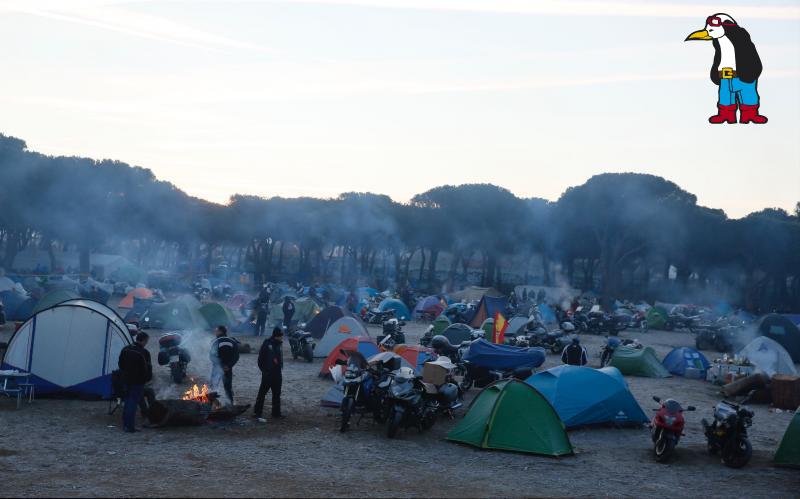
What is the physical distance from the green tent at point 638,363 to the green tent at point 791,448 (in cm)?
909

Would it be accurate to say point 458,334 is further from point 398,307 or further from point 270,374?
point 398,307

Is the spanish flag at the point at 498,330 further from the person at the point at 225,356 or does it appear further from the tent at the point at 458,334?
the person at the point at 225,356

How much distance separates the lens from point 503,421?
35.5ft

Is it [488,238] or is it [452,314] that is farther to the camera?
A: [488,238]

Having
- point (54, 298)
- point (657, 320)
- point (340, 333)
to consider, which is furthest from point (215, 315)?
point (657, 320)

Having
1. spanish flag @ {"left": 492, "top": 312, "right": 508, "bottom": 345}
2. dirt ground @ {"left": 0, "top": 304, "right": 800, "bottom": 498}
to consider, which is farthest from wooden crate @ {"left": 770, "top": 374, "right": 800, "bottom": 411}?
spanish flag @ {"left": 492, "top": 312, "right": 508, "bottom": 345}

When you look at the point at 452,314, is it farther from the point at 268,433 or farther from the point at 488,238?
the point at 488,238

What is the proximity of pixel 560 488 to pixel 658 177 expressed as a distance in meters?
49.8

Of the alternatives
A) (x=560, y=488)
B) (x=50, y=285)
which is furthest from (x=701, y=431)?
(x=50, y=285)

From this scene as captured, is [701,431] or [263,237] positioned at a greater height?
[263,237]

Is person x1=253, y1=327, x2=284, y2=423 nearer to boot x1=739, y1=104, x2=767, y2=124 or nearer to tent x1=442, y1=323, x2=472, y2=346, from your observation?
boot x1=739, y1=104, x2=767, y2=124

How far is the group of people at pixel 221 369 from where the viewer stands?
10789 mm

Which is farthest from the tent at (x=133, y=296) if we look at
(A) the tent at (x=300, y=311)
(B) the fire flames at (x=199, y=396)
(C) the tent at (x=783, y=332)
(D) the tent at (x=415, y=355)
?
(C) the tent at (x=783, y=332)

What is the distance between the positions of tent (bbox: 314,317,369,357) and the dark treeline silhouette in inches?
1437
